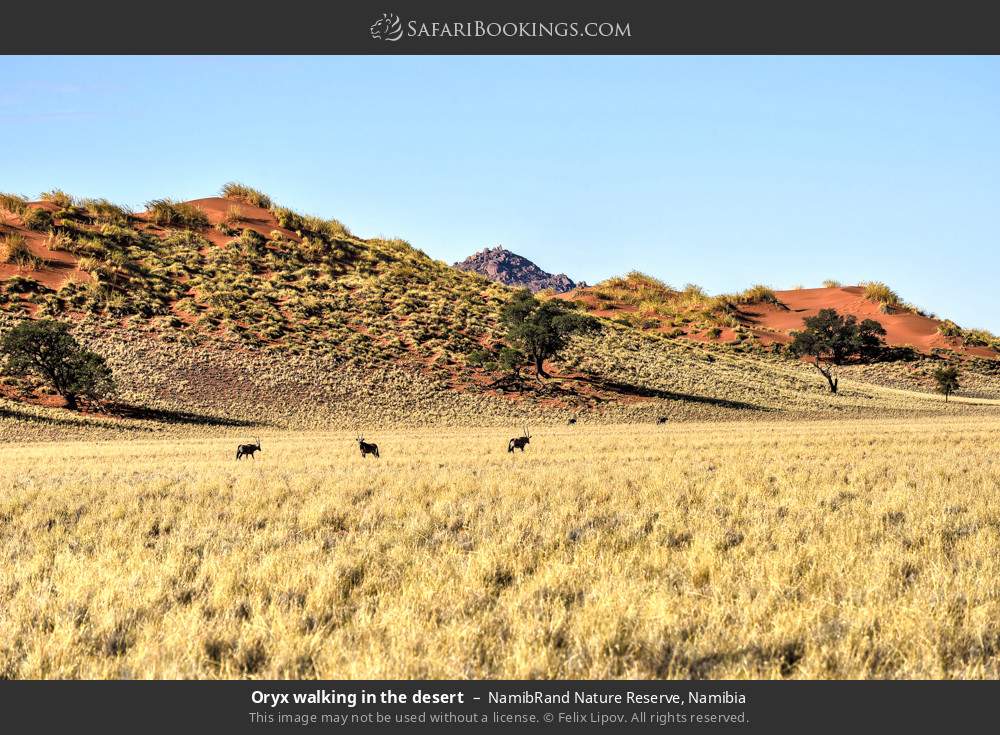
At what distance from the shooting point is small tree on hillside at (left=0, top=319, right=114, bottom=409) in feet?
127

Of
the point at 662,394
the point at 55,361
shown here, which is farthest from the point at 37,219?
the point at 662,394

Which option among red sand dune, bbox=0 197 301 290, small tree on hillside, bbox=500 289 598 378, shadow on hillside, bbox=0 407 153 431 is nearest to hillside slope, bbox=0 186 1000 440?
shadow on hillside, bbox=0 407 153 431

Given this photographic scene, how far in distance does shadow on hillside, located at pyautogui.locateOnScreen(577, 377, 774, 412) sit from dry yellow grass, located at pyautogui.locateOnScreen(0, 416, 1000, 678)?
3605 cm

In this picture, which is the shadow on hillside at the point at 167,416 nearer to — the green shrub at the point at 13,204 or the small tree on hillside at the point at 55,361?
the small tree on hillside at the point at 55,361

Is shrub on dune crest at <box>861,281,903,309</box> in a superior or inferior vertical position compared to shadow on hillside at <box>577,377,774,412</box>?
superior

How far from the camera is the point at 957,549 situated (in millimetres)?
7797

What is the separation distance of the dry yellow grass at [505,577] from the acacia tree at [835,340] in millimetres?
61598

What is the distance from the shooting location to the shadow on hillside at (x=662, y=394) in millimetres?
49156

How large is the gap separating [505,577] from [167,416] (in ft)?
A: 123

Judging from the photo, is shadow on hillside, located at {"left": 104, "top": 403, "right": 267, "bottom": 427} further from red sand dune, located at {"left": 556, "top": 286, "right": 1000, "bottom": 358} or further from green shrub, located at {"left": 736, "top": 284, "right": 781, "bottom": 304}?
green shrub, located at {"left": 736, "top": 284, "right": 781, "bottom": 304}

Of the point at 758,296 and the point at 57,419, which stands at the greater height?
the point at 758,296

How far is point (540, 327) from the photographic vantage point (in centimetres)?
5275

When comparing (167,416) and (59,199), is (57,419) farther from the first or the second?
(59,199)

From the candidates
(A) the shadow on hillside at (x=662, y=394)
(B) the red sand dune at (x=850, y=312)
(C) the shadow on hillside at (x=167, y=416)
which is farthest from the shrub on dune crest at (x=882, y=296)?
(C) the shadow on hillside at (x=167, y=416)
